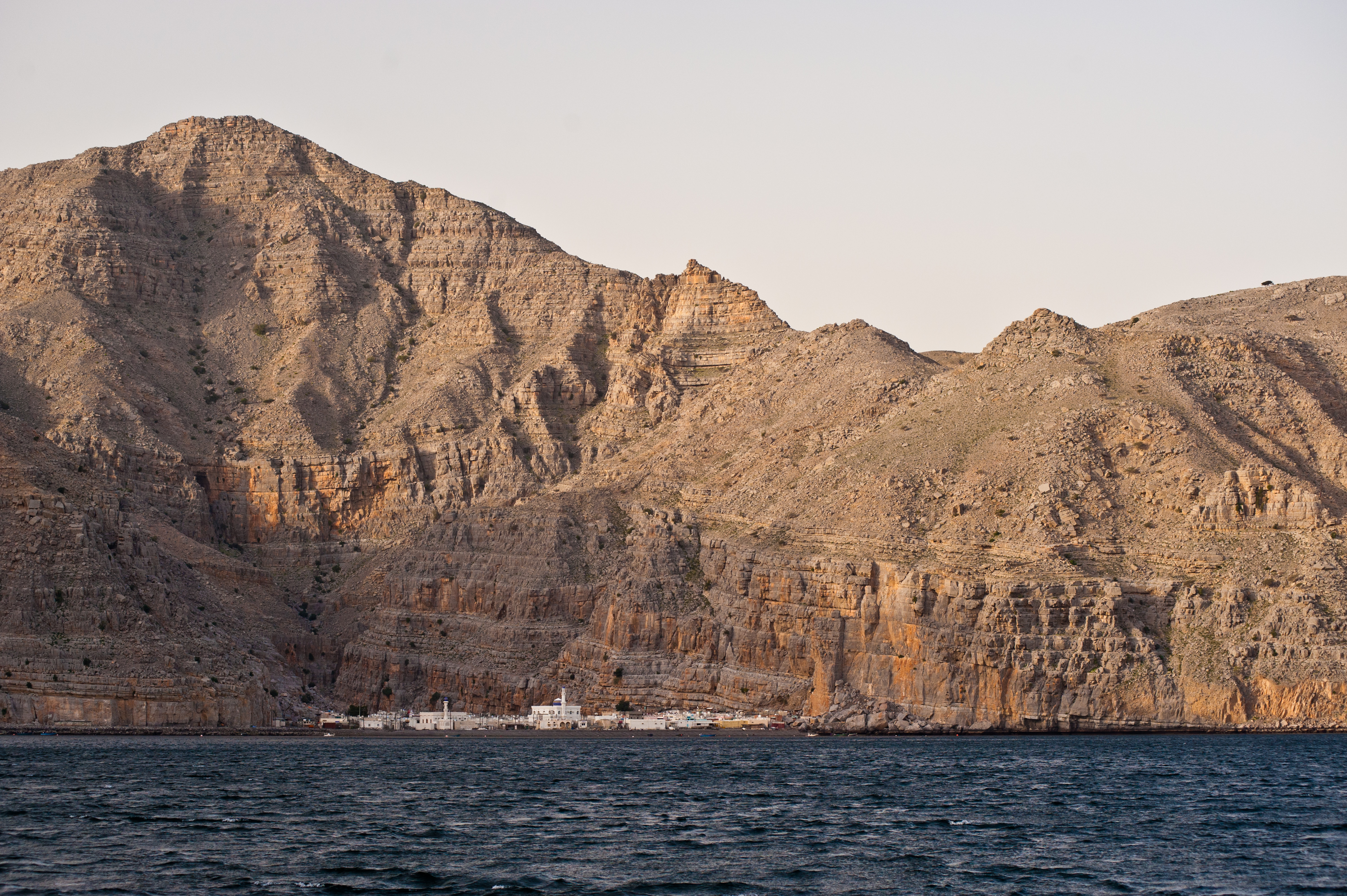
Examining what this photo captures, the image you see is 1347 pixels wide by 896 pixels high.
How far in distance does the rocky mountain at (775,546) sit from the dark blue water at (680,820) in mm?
8013

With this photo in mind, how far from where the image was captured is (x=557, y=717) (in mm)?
159625

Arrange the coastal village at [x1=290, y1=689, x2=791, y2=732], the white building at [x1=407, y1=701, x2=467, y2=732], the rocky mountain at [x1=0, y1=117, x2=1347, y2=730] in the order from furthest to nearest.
Answer: the white building at [x1=407, y1=701, x2=467, y2=732], the coastal village at [x1=290, y1=689, x2=791, y2=732], the rocky mountain at [x1=0, y1=117, x2=1347, y2=730]

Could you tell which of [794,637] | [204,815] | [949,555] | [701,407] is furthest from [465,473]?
[204,815]

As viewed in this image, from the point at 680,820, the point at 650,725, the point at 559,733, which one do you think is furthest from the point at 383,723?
the point at 680,820

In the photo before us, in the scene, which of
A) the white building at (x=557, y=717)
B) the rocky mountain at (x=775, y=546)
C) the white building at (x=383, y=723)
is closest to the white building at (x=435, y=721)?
the white building at (x=383, y=723)

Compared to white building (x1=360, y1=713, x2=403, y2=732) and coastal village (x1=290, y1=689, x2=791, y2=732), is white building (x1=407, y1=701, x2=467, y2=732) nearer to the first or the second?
coastal village (x1=290, y1=689, x2=791, y2=732)

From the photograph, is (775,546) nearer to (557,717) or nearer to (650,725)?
(650,725)

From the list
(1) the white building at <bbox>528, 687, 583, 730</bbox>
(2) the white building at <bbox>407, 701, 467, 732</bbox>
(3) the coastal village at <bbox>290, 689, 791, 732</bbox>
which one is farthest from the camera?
(2) the white building at <bbox>407, 701, 467, 732</bbox>

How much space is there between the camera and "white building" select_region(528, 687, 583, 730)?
158750 millimetres

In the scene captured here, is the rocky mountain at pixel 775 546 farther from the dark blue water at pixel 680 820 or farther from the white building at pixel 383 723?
the dark blue water at pixel 680 820

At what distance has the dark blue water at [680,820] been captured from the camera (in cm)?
6844

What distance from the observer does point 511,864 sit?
71938 millimetres

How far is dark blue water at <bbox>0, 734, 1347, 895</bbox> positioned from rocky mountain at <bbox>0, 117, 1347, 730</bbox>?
8.01 meters

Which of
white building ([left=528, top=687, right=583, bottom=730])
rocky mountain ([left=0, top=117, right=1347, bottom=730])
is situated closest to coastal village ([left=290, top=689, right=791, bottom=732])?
white building ([left=528, top=687, right=583, bottom=730])
